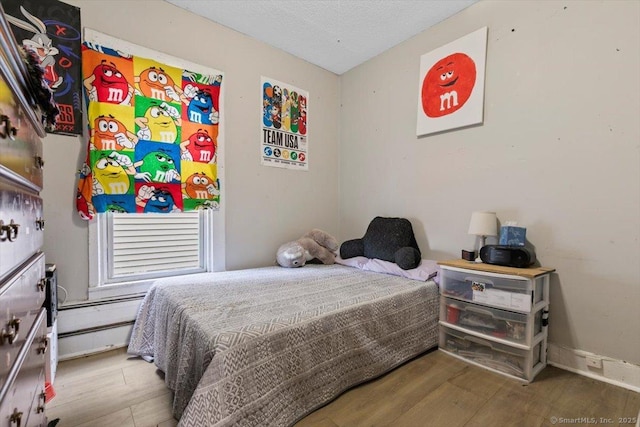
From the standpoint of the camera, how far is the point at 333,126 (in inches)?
130

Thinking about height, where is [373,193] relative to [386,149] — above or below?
below

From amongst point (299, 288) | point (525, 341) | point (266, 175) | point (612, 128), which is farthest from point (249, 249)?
point (612, 128)

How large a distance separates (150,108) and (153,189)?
0.60 m

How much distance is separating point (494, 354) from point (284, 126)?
8.33 feet

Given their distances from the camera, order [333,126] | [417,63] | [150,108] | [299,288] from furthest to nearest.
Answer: [333,126] < [417,63] < [150,108] < [299,288]

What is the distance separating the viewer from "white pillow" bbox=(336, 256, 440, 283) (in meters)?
2.13

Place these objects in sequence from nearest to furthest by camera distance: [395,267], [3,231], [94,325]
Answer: [3,231] → [94,325] → [395,267]

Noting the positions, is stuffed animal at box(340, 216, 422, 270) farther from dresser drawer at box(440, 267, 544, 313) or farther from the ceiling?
the ceiling

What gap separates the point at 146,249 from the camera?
2.17 meters

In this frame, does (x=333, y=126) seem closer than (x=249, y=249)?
No

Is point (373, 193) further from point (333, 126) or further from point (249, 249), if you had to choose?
point (249, 249)

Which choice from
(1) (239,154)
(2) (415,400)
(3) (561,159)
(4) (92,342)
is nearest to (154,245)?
(4) (92,342)

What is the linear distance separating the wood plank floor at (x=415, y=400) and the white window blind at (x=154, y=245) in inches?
26.2

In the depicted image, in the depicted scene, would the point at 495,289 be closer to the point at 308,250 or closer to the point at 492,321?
the point at 492,321
